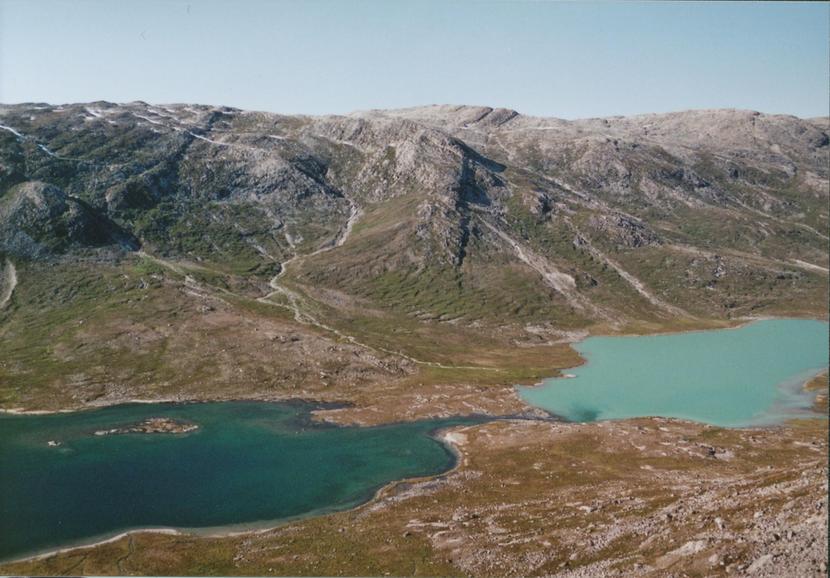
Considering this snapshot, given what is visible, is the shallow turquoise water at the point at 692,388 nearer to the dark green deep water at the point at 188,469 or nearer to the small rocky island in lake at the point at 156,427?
the dark green deep water at the point at 188,469

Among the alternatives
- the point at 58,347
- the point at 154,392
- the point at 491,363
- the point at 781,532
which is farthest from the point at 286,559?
the point at 58,347

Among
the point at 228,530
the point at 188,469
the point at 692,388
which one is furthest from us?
the point at 692,388

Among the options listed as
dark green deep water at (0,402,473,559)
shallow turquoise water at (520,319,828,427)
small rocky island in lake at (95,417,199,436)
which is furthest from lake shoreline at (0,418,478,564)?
shallow turquoise water at (520,319,828,427)

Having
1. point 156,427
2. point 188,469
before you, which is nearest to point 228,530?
point 188,469

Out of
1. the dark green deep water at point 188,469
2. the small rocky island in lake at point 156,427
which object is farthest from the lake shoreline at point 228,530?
the small rocky island in lake at point 156,427

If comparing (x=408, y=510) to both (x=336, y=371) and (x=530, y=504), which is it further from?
(x=336, y=371)

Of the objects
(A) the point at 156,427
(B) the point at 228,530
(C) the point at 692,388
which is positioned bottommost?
(A) the point at 156,427

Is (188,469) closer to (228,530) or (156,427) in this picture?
(228,530)
